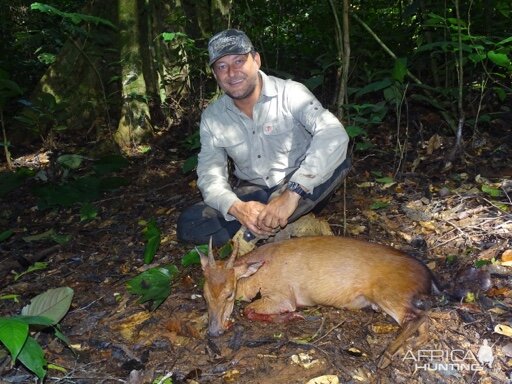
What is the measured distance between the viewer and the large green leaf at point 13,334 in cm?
198

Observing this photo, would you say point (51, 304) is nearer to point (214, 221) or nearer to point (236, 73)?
point (214, 221)

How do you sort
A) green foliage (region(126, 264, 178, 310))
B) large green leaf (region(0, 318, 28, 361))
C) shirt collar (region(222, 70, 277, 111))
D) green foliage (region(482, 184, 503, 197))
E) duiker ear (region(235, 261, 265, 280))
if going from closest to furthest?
1. large green leaf (region(0, 318, 28, 361))
2. duiker ear (region(235, 261, 265, 280))
3. green foliage (region(126, 264, 178, 310))
4. shirt collar (region(222, 70, 277, 111))
5. green foliage (region(482, 184, 503, 197))

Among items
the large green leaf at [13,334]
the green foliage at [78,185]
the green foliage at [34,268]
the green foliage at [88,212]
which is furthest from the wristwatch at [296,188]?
the green foliage at [78,185]

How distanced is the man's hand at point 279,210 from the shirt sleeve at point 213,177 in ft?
1.09

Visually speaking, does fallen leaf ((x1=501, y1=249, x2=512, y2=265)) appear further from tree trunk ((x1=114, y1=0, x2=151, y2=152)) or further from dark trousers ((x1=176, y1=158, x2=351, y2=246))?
tree trunk ((x1=114, y1=0, x2=151, y2=152))

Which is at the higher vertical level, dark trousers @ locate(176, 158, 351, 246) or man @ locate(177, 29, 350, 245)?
man @ locate(177, 29, 350, 245)

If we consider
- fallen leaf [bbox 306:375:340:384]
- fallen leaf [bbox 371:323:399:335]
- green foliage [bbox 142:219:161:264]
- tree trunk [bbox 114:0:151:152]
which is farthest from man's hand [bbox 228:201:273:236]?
tree trunk [bbox 114:0:151:152]

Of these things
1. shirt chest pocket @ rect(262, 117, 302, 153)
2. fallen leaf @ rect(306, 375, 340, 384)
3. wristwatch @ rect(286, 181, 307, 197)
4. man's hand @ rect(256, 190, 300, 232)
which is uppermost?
shirt chest pocket @ rect(262, 117, 302, 153)

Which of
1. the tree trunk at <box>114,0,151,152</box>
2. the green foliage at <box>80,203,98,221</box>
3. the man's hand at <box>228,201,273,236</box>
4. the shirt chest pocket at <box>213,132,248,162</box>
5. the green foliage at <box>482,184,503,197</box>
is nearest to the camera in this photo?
the man's hand at <box>228,201,273,236</box>

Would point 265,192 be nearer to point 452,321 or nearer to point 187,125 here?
point 452,321

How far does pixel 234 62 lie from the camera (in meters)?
4.00

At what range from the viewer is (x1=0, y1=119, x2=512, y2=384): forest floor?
113 inches

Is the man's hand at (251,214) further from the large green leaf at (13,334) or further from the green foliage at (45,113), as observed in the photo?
the green foliage at (45,113)

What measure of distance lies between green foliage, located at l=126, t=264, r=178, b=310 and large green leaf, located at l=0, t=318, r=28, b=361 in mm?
1464
